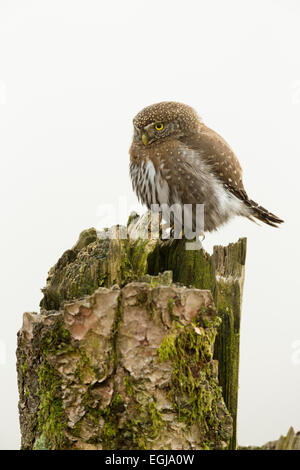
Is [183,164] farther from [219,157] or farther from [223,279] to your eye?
[223,279]

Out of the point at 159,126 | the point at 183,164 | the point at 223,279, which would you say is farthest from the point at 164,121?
the point at 223,279

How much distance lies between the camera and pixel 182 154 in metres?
3.56

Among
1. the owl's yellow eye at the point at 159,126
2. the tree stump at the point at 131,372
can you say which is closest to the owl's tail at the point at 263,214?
the owl's yellow eye at the point at 159,126

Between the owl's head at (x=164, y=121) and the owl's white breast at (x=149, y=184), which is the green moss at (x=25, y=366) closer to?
the owl's white breast at (x=149, y=184)

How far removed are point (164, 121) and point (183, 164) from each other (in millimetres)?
342

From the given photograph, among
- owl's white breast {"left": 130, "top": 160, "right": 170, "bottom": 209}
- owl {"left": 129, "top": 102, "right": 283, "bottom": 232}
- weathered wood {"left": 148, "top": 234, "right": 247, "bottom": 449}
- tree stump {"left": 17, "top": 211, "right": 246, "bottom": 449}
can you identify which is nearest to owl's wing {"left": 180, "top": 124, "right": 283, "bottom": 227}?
owl {"left": 129, "top": 102, "right": 283, "bottom": 232}

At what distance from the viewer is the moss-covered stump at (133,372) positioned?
76.9 inches

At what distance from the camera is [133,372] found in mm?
1950

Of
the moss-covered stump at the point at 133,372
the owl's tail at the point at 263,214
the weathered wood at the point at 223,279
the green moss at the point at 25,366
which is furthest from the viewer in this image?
the owl's tail at the point at 263,214

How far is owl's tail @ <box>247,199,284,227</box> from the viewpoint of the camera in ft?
12.7

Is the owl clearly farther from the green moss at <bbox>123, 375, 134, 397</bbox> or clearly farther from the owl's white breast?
the green moss at <bbox>123, 375, 134, 397</bbox>

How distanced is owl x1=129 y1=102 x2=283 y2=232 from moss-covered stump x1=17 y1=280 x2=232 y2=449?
1.66 m

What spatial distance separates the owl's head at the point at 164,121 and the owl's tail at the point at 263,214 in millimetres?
717

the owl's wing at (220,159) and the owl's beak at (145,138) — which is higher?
the owl's beak at (145,138)
